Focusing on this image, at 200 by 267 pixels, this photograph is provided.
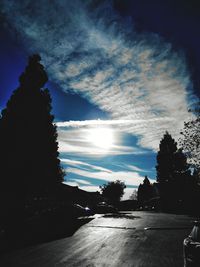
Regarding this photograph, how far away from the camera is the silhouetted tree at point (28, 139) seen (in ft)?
62.4

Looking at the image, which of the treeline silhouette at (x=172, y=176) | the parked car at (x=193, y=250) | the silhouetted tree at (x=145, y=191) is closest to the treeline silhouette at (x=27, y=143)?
the parked car at (x=193, y=250)

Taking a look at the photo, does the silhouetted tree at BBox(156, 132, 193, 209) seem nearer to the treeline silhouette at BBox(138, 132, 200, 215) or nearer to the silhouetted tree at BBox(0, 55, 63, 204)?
the treeline silhouette at BBox(138, 132, 200, 215)

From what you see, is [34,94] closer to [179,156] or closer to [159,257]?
[159,257]

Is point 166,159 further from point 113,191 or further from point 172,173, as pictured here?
point 113,191

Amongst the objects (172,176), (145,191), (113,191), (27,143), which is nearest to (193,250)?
(27,143)

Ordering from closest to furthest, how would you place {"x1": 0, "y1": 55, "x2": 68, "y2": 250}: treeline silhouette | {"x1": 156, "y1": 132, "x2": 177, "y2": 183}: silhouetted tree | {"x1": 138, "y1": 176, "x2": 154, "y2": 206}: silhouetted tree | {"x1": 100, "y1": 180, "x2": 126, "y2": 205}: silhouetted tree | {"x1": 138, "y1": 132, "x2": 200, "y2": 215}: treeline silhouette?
{"x1": 0, "y1": 55, "x2": 68, "y2": 250}: treeline silhouette
{"x1": 138, "y1": 132, "x2": 200, "y2": 215}: treeline silhouette
{"x1": 156, "y1": 132, "x2": 177, "y2": 183}: silhouetted tree
{"x1": 100, "y1": 180, "x2": 126, "y2": 205}: silhouetted tree
{"x1": 138, "y1": 176, "x2": 154, "y2": 206}: silhouetted tree

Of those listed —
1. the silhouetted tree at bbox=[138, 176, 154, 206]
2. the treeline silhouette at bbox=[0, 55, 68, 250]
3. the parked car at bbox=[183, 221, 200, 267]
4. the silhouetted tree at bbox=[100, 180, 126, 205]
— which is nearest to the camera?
the parked car at bbox=[183, 221, 200, 267]

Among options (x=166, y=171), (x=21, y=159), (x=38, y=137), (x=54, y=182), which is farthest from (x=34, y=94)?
(x=166, y=171)

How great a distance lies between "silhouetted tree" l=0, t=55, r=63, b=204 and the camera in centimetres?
1903

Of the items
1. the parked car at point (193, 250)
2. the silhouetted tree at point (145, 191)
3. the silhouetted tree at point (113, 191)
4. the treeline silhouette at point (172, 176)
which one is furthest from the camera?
the silhouetted tree at point (145, 191)

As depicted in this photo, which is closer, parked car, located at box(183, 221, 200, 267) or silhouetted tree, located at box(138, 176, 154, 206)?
parked car, located at box(183, 221, 200, 267)

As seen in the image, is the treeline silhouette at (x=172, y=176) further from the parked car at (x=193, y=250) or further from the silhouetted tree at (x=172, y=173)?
the parked car at (x=193, y=250)

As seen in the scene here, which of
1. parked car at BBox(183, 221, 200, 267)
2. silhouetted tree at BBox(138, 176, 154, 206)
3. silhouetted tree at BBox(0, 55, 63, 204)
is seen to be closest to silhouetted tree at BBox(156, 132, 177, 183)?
silhouetted tree at BBox(0, 55, 63, 204)

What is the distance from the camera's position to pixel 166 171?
4709cm
